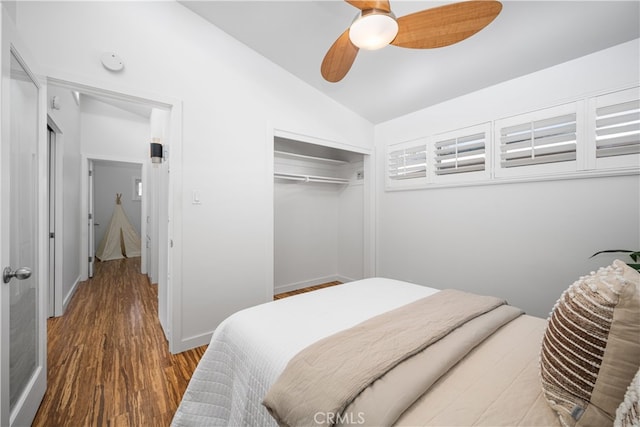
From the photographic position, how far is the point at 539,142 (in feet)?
7.16

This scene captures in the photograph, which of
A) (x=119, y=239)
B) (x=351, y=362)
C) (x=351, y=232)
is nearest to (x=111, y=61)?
(x=351, y=362)

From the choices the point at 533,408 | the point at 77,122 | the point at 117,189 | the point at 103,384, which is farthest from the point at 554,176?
the point at 117,189

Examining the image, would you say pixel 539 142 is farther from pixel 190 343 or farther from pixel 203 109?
pixel 190 343

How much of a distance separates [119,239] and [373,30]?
6879 mm

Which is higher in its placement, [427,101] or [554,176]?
[427,101]

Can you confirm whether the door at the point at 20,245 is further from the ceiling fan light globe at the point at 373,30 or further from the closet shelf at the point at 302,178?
the closet shelf at the point at 302,178

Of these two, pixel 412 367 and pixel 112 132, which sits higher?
pixel 112 132

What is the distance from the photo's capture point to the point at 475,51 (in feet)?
6.77

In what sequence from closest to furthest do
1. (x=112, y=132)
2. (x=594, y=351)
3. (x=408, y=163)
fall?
(x=594, y=351) < (x=408, y=163) < (x=112, y=132)

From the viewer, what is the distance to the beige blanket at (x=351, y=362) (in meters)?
0.73

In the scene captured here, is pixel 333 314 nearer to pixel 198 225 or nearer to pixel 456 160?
pixel 198 225

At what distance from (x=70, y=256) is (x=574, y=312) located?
15.5 ft

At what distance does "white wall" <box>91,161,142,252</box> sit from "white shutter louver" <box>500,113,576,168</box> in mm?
6776

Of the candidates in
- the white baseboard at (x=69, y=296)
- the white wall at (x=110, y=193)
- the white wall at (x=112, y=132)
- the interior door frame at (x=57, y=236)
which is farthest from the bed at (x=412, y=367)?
the white wall at (x=110, y=193)
